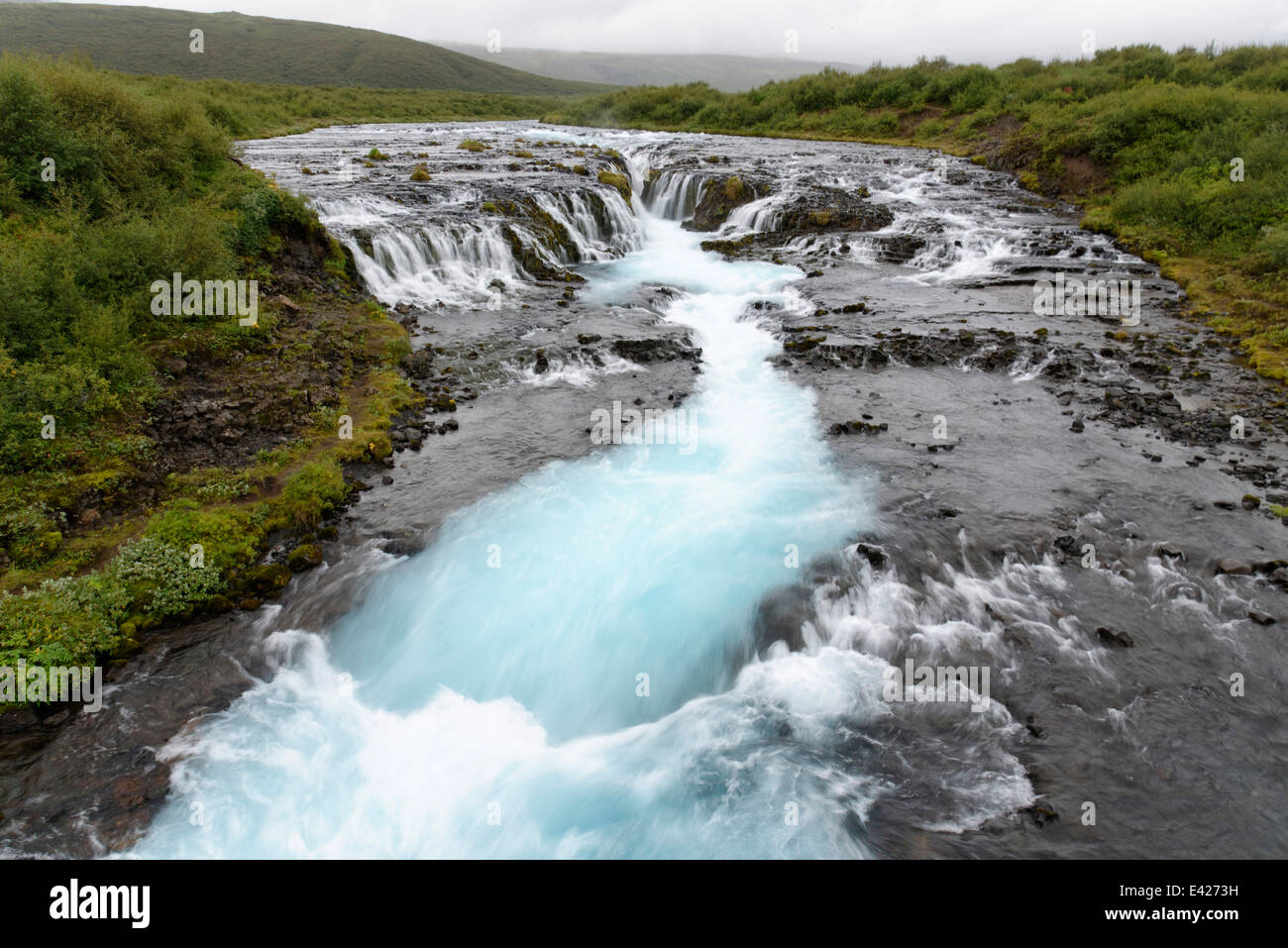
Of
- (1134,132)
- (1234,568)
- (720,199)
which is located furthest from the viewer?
(720,199)

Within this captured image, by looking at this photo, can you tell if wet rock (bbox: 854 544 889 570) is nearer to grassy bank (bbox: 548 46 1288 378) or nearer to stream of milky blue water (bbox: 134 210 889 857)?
stream of milky blue water (bbox: 134 210 889 857)

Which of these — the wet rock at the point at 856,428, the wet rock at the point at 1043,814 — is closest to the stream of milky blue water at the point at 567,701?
the wet rock at the point at 856,428

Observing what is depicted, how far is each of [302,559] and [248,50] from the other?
180195 mm

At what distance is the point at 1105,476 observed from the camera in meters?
13.5

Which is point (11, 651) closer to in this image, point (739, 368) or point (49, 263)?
point (49, 263)

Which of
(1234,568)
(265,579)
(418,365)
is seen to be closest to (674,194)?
(418,365)

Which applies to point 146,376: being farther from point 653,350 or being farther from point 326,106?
point 326,106

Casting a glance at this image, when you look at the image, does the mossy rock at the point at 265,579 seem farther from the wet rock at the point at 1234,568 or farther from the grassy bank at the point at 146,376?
the wet rock at the point at 1234,568

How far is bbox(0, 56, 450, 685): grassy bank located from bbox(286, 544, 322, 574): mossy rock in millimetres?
37

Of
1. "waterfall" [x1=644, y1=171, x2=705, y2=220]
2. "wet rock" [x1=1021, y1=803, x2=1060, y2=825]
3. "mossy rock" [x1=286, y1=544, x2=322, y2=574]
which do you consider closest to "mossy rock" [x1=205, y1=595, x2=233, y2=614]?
"mossy rock" [x1=286, y1=544, x2=322, y2=574]

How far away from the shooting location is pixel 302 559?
36.7 ft

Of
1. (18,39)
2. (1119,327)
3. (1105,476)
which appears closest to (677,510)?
(1105,476)
